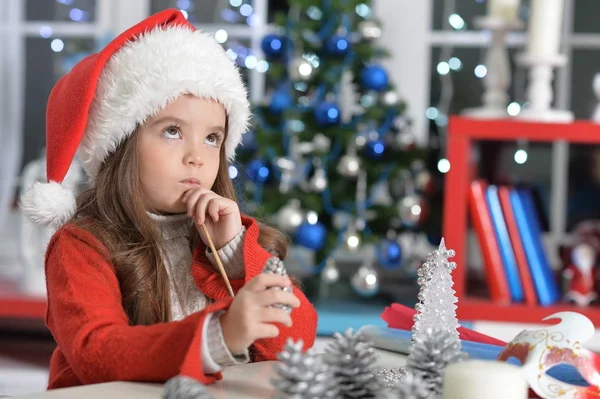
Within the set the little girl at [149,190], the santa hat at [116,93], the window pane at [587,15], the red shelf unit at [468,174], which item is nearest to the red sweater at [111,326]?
the little girl at [149,190]

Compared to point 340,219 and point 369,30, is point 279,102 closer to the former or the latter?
point 369,30

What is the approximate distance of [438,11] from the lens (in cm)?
318

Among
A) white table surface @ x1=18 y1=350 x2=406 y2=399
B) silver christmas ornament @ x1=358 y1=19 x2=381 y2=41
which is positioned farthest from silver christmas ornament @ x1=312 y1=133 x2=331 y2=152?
white table surface @ x1=18 y1=350 x2=406 y2=399

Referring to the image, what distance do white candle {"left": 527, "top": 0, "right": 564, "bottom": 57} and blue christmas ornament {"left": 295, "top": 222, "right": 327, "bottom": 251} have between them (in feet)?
2.79

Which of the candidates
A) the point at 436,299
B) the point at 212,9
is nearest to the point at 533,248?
the point at 212,9

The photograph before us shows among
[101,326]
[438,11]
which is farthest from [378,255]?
[101,326]

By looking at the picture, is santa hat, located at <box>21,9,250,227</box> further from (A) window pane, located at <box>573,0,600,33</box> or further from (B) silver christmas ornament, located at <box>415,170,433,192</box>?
(A) window pane, located at <box>573,0,600,33</box>

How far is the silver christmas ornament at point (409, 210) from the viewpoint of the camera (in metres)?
2.79

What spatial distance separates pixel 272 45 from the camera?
9.35ft

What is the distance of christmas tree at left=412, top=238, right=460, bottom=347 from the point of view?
0.92 meters

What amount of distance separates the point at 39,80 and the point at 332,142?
122 centimetres

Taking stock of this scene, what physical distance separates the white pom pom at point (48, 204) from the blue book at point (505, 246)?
1.61 m

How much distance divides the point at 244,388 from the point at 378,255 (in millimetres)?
2023

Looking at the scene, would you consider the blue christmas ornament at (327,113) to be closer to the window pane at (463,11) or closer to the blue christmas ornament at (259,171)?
the blue christmas ornament at (259,171)
